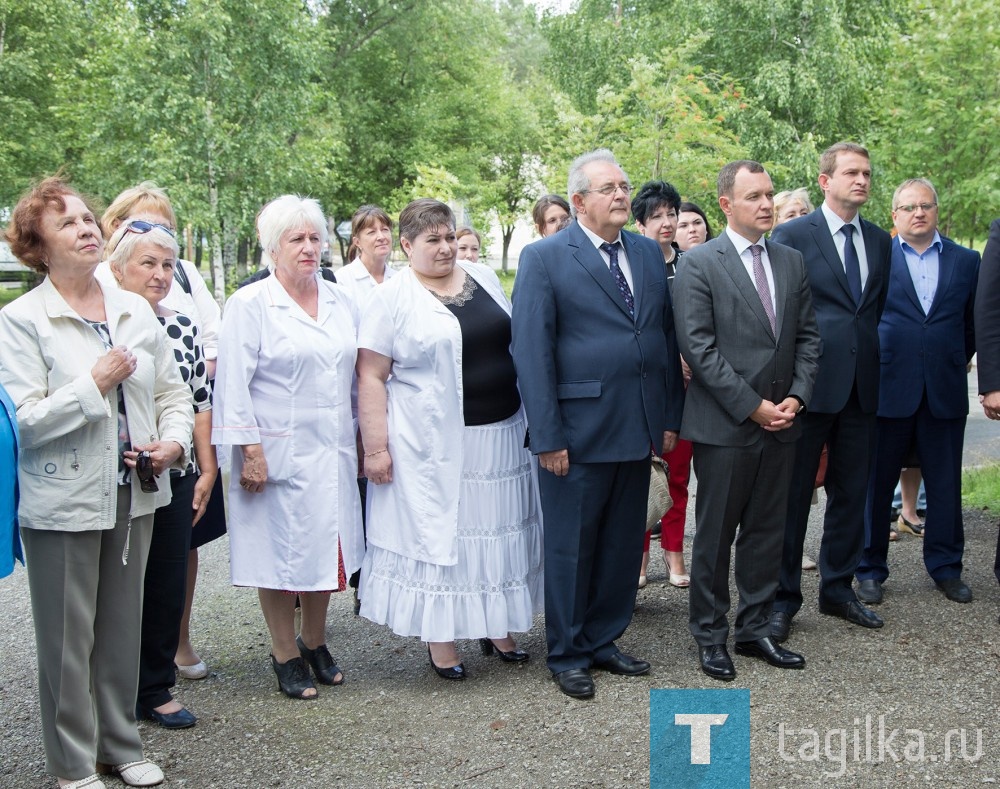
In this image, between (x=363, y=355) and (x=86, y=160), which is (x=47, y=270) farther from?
(x=86, y=160)

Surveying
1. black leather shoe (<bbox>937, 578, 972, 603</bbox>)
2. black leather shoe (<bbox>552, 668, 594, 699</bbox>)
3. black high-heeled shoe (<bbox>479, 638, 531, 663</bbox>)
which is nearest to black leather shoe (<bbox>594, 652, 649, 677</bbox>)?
black leather shoe (<bbox>552, 668, 594, 699</bbox>)

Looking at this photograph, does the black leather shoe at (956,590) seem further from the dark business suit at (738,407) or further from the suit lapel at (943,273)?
the suit lapel at (943,273)

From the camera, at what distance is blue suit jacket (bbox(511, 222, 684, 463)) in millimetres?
4566

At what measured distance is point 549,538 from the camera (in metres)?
4.77

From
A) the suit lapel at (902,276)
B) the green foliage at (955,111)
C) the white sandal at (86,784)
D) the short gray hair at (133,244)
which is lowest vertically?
the white sandal at (86,784)

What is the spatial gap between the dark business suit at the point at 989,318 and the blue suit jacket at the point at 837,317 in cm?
59

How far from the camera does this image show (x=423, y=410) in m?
4.71

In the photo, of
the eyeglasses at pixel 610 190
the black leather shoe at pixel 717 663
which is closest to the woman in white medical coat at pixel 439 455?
the eyeglasses at pixel 610 190

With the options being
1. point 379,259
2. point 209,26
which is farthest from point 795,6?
point 379,259

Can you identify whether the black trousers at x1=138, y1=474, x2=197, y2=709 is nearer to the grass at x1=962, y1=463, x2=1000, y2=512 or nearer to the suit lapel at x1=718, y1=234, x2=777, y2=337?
the suit lapel at x1=718, y1=234, x2=777, y2=337

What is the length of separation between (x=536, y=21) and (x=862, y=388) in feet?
83.1

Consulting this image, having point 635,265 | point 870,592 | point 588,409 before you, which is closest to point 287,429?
point 588,409

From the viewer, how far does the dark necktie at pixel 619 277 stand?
4.72m

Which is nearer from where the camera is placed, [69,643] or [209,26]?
[69,643]
